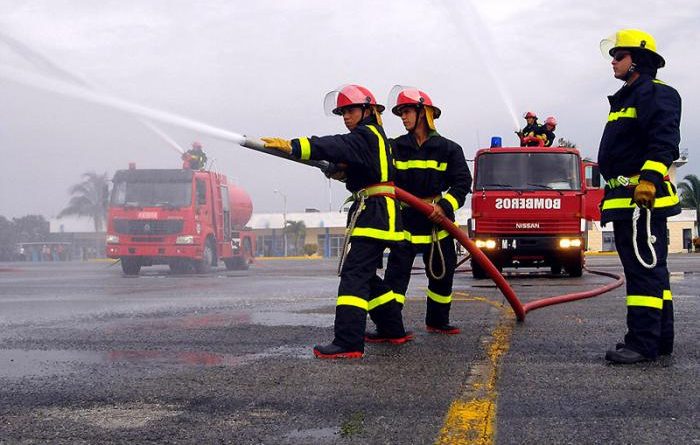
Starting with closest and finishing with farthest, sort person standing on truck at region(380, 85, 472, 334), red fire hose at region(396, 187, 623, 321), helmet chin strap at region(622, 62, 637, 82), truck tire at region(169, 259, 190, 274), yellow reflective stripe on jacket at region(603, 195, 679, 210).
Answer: yellow reflective stripe on jacket at region(603, 195, 679, 210) < helmet chin strap at region(622, 62, 637, 82) < red fire hose at region(396, 187, 623, 321) < person standing on truck at region(380, 85, 472, 334) < truck tire at region(169, 259, 190, 274)

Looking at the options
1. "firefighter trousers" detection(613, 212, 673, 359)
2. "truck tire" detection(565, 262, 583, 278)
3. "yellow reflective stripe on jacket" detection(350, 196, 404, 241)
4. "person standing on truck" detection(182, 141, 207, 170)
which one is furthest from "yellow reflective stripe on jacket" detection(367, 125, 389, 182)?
"person standing on truck" detection(182, 141, 207, 170)

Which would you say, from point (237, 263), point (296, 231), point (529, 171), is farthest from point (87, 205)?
point (529, 171)

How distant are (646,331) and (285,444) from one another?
2.51 m

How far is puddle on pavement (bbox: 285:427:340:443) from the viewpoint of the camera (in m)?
A: 2.82

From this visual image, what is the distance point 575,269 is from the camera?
1309 centimetres

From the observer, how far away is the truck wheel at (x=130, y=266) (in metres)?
18.6

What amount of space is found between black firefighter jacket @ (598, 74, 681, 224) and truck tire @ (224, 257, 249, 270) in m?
17.4


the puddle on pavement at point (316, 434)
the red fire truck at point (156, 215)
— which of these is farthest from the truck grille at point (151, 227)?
the puddle on pavement at point (316, 434)

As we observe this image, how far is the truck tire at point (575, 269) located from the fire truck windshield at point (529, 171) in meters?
1.30

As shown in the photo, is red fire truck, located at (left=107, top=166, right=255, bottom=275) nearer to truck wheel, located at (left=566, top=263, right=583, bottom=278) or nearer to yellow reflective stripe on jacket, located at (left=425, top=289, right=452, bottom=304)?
truck wheel, located at (left=566, top=263, right=583, bottom=278)

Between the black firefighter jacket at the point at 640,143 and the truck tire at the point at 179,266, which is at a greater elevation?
the black firefighter jacket at the point at 640,143

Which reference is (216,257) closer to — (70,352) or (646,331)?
(70,352)

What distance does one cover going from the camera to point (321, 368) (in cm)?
427

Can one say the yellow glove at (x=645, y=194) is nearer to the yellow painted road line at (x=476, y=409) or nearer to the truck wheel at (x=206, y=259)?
the yellow painted road line at (x=476, y=409)
